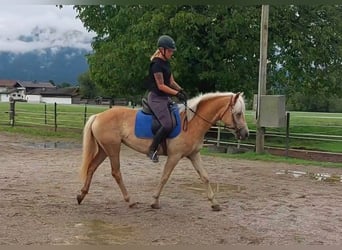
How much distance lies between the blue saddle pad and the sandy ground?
860mm

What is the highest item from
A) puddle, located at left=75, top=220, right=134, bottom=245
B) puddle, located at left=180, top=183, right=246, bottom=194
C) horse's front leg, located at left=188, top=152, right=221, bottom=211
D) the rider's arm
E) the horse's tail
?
the rider's arm

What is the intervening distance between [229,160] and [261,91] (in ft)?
6.38

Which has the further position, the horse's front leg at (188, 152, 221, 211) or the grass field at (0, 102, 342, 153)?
the grass field at (0, 102, 342, 153)

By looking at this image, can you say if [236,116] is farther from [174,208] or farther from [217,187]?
[217,187]

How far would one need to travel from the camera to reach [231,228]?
459cm

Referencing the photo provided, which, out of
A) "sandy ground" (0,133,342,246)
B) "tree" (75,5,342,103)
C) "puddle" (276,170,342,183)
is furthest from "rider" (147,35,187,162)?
"tree" (75,5,342,103)

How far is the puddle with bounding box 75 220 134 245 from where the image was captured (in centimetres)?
406

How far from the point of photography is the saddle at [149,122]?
543 cm

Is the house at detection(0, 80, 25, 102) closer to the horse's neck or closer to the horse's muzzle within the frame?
the horse's neck

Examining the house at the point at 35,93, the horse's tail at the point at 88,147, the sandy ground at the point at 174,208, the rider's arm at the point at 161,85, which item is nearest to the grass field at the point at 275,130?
the sandy ground at the point at 174,208

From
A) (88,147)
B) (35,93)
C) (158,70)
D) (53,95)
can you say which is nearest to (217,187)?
(88,147)

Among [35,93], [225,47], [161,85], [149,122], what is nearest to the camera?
[161,85]

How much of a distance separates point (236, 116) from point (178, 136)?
2.30ft

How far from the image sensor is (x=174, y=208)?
5555 millimetres
